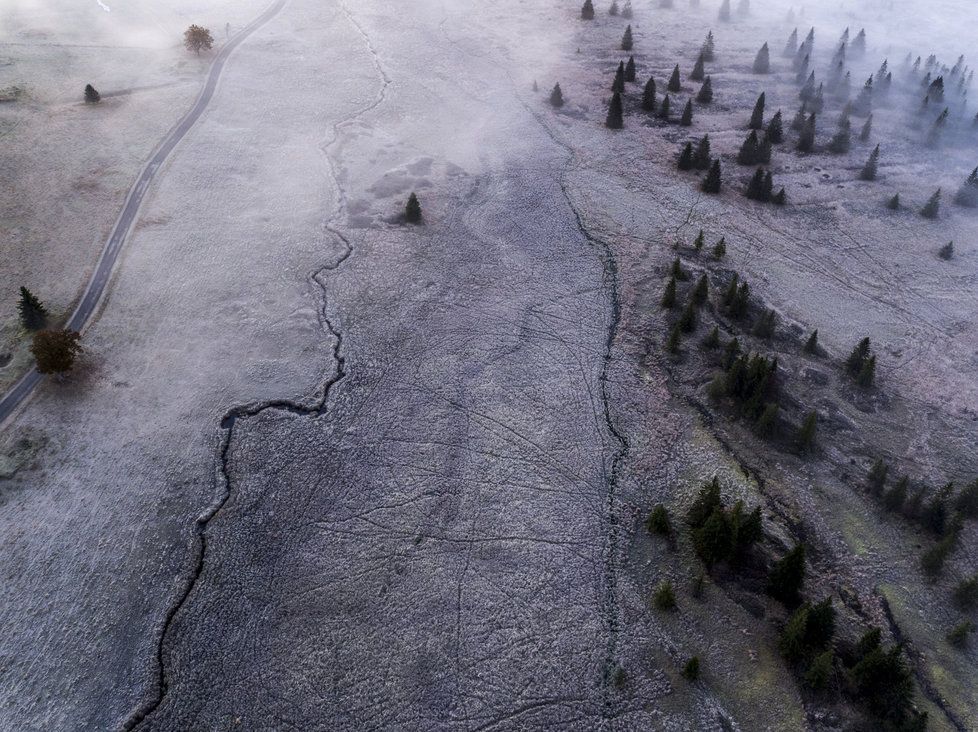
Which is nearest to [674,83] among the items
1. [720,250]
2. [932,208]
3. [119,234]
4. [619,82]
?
[619,82]

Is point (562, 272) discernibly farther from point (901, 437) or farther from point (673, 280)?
point (901, 437)

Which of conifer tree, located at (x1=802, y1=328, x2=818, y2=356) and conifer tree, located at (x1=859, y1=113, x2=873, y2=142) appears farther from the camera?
conifer tree, located at (x1=859, y1=113, x2=873, y2=142)

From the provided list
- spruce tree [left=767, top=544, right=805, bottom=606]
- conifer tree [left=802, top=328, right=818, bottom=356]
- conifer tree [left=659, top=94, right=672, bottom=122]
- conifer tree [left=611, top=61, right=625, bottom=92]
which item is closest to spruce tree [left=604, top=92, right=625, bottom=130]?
conifer tree [left=659, top=94, right=672, bottom=122]

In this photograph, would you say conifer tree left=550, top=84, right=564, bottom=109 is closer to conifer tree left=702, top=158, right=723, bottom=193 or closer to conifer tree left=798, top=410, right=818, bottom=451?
conifer tree left=702, top=158, right=723, bottom=193

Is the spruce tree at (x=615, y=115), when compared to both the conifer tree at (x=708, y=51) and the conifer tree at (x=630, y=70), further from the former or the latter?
the conifer tree at (x=708, y=51)

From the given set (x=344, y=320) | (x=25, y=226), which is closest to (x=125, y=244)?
(x=25, y=226)

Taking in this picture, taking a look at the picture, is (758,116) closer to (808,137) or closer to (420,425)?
(808,137)

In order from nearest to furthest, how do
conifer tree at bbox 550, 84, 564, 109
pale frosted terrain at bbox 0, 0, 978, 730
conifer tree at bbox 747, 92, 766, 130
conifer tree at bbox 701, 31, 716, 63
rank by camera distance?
pale frosted terrain at bbox 0, 0, 978, 730
conifer tree at bbox 747, 92, 766, 130
conifer tree at bbox 550, 84, 564, 109
conifer tree at bbox 701, 31, 716, 63
